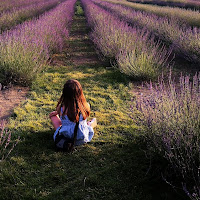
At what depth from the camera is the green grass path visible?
2508 mm

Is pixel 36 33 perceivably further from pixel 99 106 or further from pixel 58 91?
pixel 99 106

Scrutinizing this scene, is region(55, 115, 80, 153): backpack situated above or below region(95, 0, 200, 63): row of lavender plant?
below

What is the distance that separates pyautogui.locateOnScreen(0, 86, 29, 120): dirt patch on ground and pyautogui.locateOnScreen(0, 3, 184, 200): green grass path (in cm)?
15

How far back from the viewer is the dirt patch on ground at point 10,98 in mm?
4094

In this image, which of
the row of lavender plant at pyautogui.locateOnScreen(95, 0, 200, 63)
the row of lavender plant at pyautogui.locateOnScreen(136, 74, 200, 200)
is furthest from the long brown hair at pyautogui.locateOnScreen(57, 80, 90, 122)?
the row of lavender plant at pyautogui.locateOnScreen(95, 0, 200, 63)

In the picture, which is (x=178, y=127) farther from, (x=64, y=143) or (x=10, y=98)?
(x=10, y=98)

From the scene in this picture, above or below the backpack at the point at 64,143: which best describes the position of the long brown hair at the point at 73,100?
above

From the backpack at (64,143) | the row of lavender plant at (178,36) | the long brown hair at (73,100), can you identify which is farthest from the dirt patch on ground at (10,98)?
the row of lavender plant at (178,36)

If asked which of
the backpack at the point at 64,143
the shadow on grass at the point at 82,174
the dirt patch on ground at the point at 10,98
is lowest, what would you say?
the shadow on grass at the point at 82,174

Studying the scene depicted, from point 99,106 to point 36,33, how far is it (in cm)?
315

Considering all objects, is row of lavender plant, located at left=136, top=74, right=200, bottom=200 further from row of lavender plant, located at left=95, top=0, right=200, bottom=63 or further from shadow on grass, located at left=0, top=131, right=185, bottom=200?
row of lavender plant, located at left=95, top=0, right=200, bottom=63

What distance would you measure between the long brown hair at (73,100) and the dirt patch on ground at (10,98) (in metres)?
1.42

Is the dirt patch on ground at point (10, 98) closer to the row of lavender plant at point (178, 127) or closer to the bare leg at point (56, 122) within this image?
the bare leg at point (56, 122)

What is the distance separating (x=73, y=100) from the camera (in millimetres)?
2984
